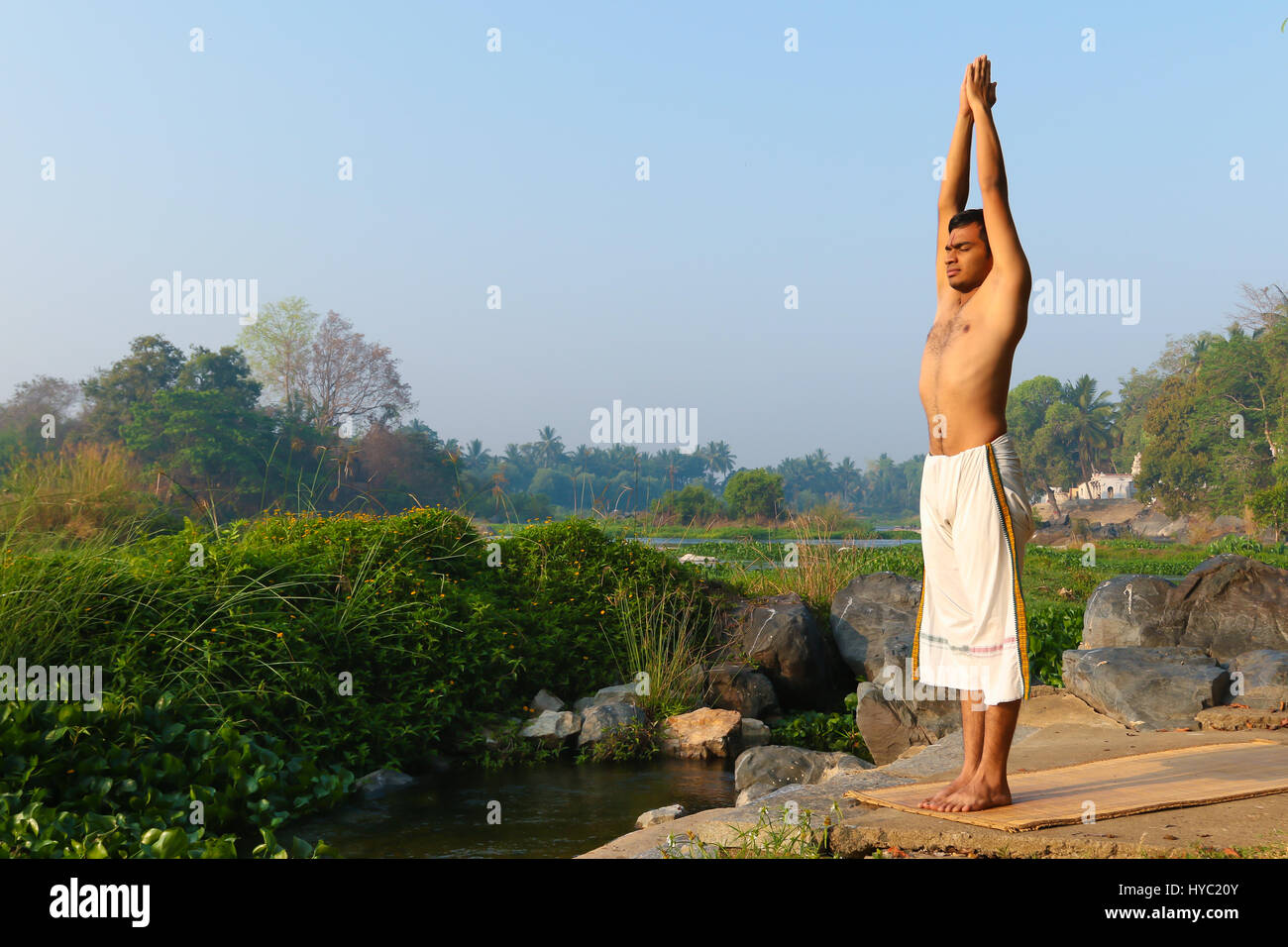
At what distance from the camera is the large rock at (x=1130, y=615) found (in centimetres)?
755

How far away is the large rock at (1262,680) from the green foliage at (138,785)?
5235 millimetres

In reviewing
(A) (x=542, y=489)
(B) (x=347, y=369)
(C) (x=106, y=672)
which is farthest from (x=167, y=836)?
(A) (x=542, y=489)

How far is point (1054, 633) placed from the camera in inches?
343

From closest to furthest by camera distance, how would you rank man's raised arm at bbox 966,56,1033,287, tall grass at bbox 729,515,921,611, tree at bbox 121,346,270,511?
man's raised arm at bbox 966,56,1033,287 < tall grass at bbox 729,515,921,611 < tree at bbox 121,346,270,511

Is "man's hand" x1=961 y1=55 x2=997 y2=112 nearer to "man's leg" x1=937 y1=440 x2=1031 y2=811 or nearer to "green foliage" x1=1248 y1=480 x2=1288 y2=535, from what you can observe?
"man's leg" x1=937 y1=440 x2=1031 y2=811

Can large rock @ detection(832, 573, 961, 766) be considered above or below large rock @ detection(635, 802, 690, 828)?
above

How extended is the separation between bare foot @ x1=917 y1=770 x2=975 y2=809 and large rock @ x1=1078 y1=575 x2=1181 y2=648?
452 cm

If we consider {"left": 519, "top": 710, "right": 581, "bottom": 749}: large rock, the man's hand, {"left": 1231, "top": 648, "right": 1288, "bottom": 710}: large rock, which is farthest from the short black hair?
{"left": 519, "top": 710, "right": 581, "bottom": 749}: large rock

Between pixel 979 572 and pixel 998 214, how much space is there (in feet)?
4.34

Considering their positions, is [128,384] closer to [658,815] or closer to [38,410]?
[38,410]

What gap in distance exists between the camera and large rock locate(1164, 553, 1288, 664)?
736cm
